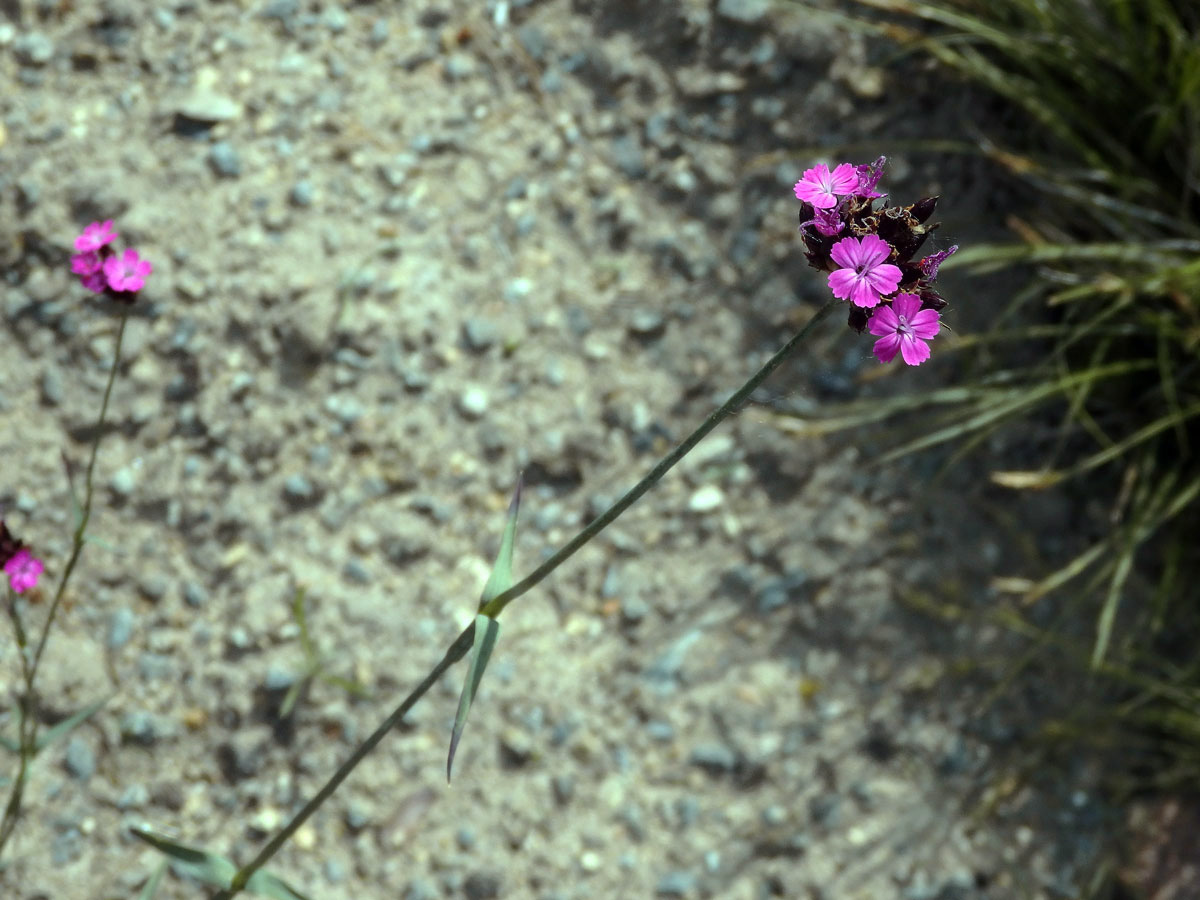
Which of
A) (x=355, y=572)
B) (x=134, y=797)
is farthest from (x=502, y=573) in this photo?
(x=134, y=797)

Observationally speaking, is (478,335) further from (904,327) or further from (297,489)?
(904,327)

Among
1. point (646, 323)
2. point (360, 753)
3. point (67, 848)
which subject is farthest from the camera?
point (646, 323)

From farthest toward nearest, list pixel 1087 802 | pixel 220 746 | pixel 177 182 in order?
pixel 1087 802, pixel 177 182, pixel 220 746

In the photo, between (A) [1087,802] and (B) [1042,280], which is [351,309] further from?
(A) [1087,802]

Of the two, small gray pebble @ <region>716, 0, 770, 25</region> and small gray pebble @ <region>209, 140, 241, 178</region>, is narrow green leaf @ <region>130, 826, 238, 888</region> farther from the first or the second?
small gray pebble @ <region>716, 0, 770, 25</region>

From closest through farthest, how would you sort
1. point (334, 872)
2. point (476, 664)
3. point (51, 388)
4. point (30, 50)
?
point (476, 664) < point (334, 872) < point (51, 388) < point (30, 50)

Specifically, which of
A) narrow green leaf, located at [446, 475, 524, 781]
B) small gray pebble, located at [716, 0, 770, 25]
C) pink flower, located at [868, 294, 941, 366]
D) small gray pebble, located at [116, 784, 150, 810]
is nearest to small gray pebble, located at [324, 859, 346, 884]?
small gray pebble, located at [116, 784, 150, 810]

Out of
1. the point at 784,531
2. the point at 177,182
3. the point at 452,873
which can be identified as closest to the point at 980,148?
the point at 784,531
